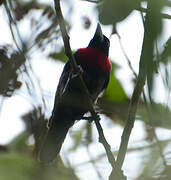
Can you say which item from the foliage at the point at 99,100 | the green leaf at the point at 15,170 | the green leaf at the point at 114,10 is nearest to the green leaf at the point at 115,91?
the foliage at the point at 99,100

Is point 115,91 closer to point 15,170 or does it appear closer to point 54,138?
point 54,138

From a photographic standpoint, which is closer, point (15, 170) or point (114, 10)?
point (114, 10)

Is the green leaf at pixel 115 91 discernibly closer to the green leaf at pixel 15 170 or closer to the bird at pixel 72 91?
the bird at pixel 72 91

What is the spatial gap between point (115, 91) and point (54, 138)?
704 millimetres

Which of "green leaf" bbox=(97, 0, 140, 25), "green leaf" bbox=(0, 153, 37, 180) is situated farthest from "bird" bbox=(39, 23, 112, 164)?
"green leaf" bbox=(97, 0, 140, 25)

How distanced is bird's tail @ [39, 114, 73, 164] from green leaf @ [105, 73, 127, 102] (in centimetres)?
52

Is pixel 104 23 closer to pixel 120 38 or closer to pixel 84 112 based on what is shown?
pixel 120 38

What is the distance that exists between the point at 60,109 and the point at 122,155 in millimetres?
1382

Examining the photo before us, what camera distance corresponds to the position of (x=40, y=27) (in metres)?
2.38

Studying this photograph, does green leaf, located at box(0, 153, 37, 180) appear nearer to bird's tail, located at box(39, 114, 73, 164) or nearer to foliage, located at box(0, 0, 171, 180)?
foliage, located at box(0, 0, 171, 180)

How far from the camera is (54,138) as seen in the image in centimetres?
304

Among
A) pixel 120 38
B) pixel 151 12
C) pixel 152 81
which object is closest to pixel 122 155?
pixel 120 38

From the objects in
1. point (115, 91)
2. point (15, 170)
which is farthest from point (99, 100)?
point (15, 170)

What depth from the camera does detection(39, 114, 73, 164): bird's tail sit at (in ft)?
9.23
